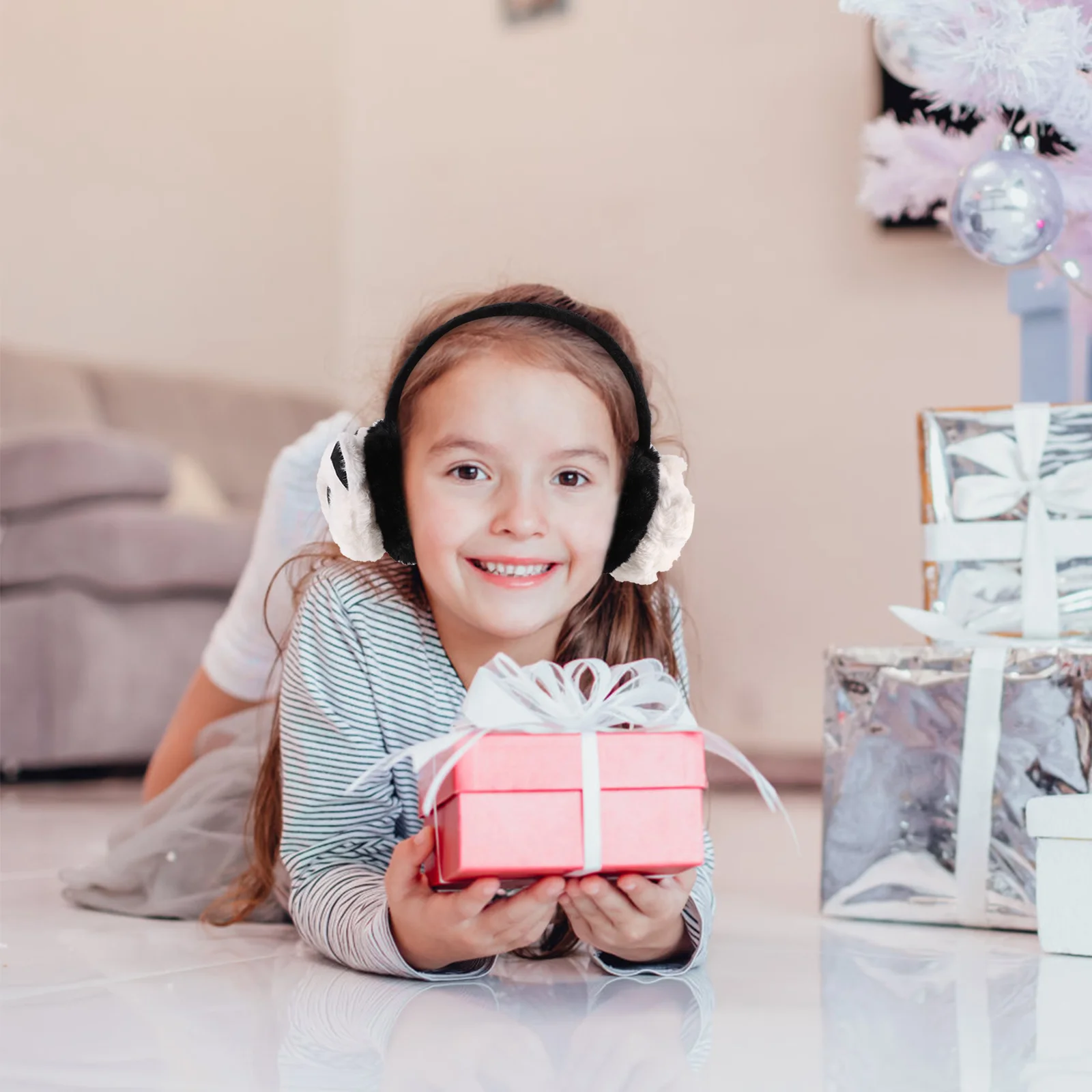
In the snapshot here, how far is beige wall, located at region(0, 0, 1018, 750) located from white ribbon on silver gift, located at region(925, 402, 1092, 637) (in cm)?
176

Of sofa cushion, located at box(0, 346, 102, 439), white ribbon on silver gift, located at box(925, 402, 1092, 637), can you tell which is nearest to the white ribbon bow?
white ribbon on silver gift, located at box(925, 402, 1092, 637)

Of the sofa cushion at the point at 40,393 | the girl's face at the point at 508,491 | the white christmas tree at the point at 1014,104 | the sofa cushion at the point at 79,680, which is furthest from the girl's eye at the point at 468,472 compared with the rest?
the sofa cushion at the point at 40,393

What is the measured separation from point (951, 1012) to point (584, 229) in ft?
9.11

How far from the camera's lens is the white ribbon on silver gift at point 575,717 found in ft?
2.54

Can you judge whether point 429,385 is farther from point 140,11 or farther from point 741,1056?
point 140,11

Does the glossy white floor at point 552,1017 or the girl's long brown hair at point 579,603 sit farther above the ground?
the girl's long brown hair at point 579,603

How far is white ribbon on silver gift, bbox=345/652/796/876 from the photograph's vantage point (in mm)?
775

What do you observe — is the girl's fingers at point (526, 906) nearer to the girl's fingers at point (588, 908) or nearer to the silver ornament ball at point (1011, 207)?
the girl's fingers at point (588, 908)

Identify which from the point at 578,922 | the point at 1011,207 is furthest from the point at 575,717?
the point at 1011,207

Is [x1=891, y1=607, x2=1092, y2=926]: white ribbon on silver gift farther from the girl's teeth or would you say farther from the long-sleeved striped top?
the girl's teeth

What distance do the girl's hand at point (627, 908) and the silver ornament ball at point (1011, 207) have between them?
726mm

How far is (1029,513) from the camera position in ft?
4.00

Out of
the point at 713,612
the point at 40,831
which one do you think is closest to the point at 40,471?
the point at 40,831

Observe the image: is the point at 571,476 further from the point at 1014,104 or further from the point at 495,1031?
the point at 1014,104
